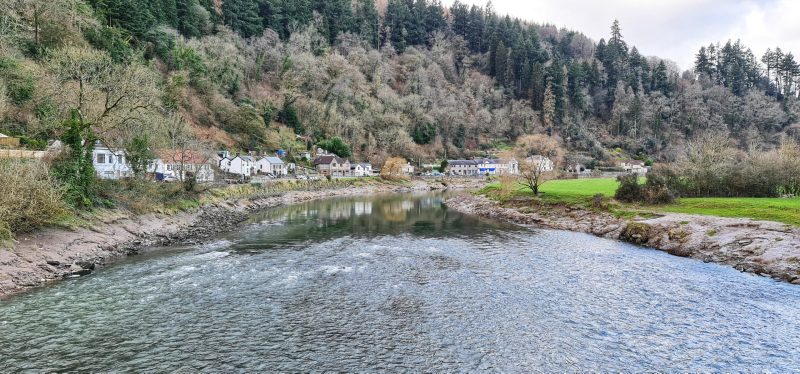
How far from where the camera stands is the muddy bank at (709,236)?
73.3 feet

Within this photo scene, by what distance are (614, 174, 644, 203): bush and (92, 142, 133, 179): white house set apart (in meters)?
54.0

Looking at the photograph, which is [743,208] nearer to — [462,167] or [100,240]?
[100,240]

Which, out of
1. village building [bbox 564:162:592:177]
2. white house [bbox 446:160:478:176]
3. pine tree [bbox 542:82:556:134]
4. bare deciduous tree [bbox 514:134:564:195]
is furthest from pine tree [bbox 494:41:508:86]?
bare deciduous tree [bbox 514:134:564:195]

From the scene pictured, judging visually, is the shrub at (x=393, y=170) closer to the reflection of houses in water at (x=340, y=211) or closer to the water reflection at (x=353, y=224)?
the reflection of houses in water at (x=340, y=211)

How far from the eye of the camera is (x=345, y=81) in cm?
12412

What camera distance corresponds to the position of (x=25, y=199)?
22.1 m

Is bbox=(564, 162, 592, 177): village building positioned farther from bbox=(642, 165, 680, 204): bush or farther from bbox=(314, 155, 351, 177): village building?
bbox=(642, 165, 680, 204): bush

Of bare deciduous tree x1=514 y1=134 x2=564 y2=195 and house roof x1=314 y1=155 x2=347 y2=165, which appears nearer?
bare deciduous tree x1=514 y1=134 x2=564 y2=195

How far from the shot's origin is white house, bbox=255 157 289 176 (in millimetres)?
83562

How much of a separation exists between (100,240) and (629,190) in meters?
47.0

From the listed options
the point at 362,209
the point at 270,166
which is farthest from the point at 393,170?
the point at 362,209

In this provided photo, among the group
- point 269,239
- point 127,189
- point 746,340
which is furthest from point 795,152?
point 127,189

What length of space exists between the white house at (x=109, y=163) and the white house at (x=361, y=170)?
2253 inches

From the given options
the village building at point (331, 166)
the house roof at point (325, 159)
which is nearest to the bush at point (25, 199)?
the village building at point (331, 166)
